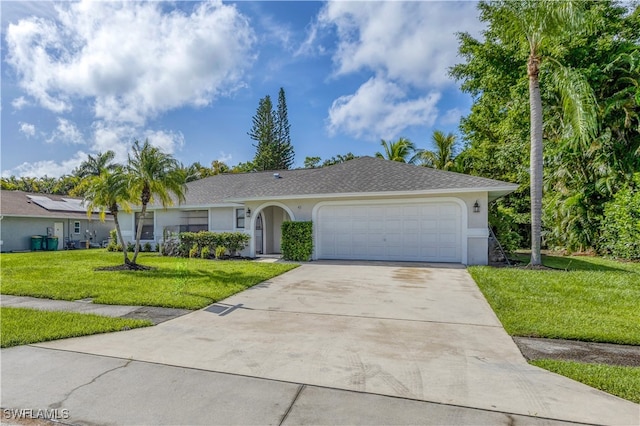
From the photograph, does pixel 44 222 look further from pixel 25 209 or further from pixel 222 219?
Result: pixel 222 219

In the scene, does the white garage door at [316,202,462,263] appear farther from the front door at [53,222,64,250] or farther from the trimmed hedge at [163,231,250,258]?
the front door at [53,222,64,250]

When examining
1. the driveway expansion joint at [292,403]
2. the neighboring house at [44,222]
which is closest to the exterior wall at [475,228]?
the driveway expansion joint at [292,403]

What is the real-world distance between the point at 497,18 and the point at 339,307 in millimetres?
11506

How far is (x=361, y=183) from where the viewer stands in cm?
1352

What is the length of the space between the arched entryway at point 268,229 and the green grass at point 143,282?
3.95 meters

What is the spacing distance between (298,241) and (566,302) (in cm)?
919

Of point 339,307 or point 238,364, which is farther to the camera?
point 339,307

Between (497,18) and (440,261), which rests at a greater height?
(497,18)

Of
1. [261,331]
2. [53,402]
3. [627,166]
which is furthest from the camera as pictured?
[627,166]

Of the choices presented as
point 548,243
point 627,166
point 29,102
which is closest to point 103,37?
point 29,102

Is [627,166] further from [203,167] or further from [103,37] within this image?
[203,167]

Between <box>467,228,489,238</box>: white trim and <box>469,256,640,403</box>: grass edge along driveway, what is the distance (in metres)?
2.22

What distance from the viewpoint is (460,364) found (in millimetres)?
3889

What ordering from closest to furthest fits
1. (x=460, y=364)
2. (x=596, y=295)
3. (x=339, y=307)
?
(x=460, y=364), (x=339, y=307), (x=596, y=295)
